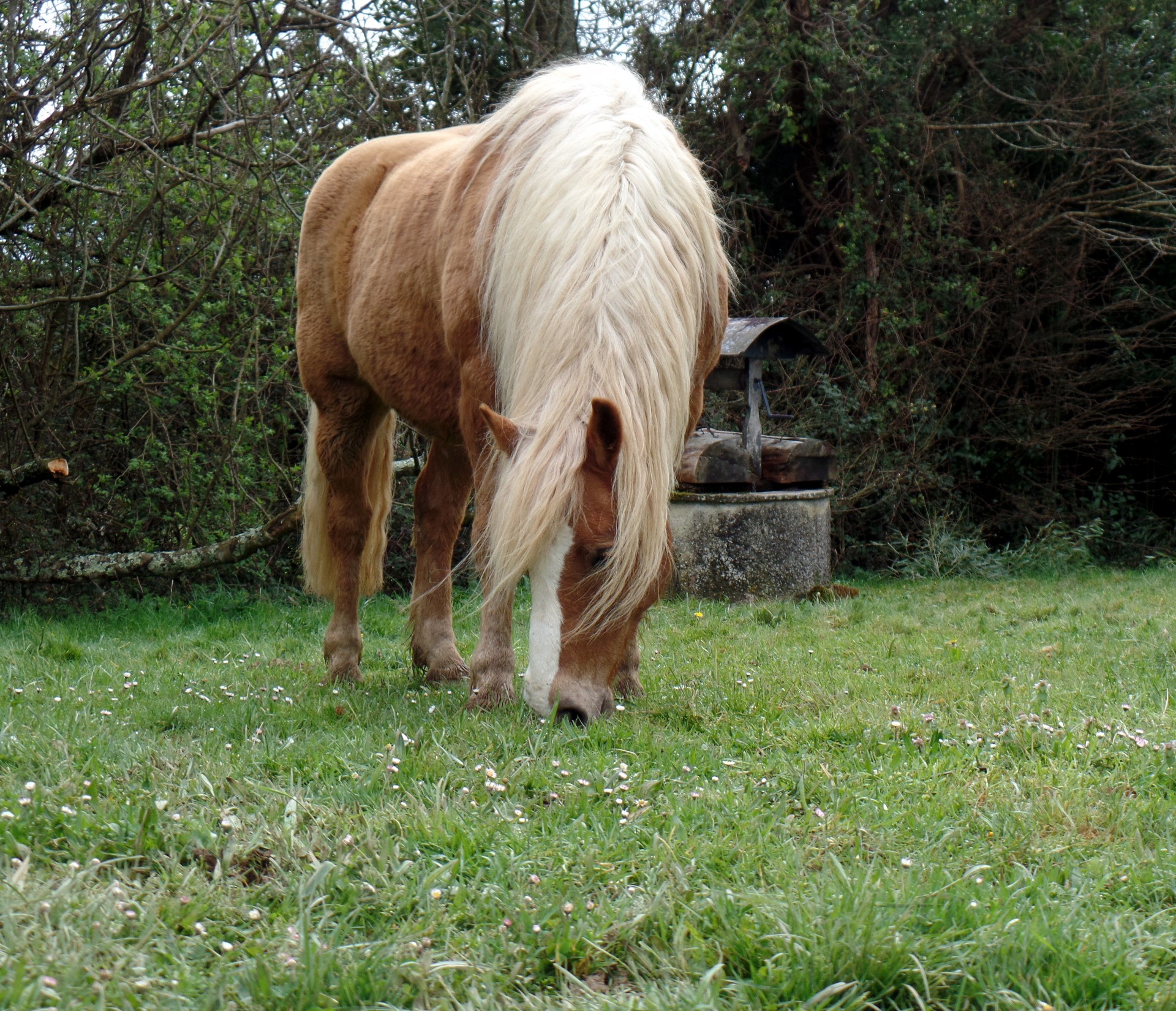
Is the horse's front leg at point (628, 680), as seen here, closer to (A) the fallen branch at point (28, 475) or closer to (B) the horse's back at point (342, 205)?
(B) the horse's back at point (342, 205)

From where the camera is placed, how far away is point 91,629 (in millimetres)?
6426

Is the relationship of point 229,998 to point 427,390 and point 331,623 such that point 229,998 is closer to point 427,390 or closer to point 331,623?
point 427,390

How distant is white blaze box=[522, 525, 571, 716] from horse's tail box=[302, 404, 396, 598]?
2121mm

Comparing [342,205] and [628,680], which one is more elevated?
[342,205]

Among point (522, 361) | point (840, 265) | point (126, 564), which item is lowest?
point (126, 564)

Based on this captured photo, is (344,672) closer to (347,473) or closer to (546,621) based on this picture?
(347,473)

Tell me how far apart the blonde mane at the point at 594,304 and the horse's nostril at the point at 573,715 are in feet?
0.86

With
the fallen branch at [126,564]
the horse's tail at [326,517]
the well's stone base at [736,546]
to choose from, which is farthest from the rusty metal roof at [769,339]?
the fallen branch at [126,564]

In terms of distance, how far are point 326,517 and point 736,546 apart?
11.2ft

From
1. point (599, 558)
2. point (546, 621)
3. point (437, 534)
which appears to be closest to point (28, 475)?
point (437, 534)

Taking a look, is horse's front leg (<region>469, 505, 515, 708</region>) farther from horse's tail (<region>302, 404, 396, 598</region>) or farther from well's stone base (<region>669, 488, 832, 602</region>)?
well's stone base (<region>669, 488, 832, 602</region>)

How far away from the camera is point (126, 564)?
6.89m

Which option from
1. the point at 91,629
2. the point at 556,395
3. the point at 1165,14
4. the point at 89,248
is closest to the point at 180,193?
the point at 89,248

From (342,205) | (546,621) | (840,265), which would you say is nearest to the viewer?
(546,621)
